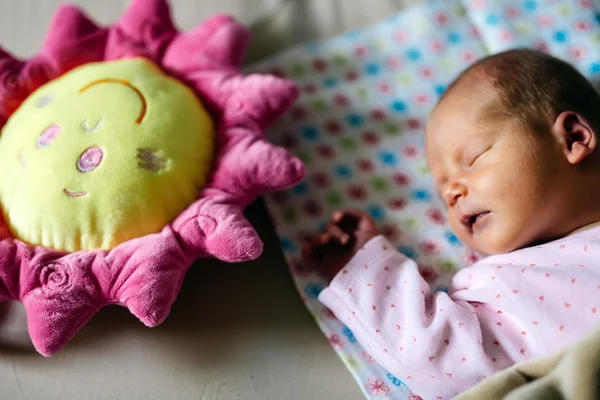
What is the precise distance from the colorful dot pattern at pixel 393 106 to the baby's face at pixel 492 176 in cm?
12

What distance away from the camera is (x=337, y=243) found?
3.34 ft

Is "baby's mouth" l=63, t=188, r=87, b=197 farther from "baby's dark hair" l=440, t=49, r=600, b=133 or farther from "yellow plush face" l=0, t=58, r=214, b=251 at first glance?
"baby's dark hair" l=440, t=49, r=600, b=133

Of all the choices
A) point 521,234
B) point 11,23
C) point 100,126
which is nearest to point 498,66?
point 521,234

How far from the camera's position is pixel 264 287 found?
1.01 m

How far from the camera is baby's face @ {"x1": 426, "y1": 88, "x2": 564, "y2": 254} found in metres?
0.85

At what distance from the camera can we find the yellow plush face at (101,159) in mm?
853

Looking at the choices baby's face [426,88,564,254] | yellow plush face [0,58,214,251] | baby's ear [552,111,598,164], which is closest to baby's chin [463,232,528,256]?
baby's face [426,88,564,254]

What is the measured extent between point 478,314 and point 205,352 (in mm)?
425

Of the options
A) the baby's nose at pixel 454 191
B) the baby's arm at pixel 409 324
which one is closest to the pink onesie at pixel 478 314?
the baby's arm at pixel 409 324

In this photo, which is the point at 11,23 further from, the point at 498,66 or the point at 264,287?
the point at 498,66

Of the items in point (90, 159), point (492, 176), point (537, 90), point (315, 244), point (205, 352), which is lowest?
point (205, 352)

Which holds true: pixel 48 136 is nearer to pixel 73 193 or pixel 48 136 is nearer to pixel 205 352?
pixel 73 193

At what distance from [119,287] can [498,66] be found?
698 mm

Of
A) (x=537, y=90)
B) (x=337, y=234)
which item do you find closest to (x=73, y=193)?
(x=337, y=234)
